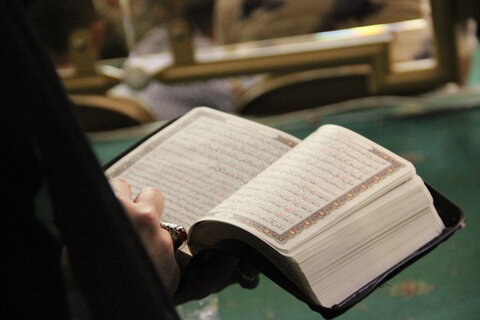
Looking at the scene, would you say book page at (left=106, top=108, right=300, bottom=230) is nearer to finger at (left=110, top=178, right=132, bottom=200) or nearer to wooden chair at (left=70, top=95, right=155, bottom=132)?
finger at (left=110, top=178, right=132, bottom=200)

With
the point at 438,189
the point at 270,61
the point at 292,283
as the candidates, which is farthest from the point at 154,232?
the point at 270,61

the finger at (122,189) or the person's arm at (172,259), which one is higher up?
the finger at (122,189)

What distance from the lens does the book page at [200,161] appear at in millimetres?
963

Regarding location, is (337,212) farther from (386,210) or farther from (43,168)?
(43,168)

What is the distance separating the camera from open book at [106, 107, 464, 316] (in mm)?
825

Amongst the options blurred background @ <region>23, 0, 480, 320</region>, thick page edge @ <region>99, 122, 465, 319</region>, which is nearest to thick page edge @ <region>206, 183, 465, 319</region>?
thick page edge @ <region>99, 122, 465, 319</region>

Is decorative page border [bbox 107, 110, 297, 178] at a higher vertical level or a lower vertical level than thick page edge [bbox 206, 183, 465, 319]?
higher

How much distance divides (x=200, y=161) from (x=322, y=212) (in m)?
0.23

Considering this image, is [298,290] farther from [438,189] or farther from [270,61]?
[270,61]

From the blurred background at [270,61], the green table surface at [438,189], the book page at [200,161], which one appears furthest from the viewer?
the blurred background at [270,61]

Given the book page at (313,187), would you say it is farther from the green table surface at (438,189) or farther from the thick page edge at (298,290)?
the green table surface at (438,189)

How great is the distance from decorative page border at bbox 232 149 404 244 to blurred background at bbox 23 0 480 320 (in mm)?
882

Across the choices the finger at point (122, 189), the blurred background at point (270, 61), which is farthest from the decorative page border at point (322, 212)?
the blurred background at point (270, 61)

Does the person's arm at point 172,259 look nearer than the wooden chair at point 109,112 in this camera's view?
Yes
